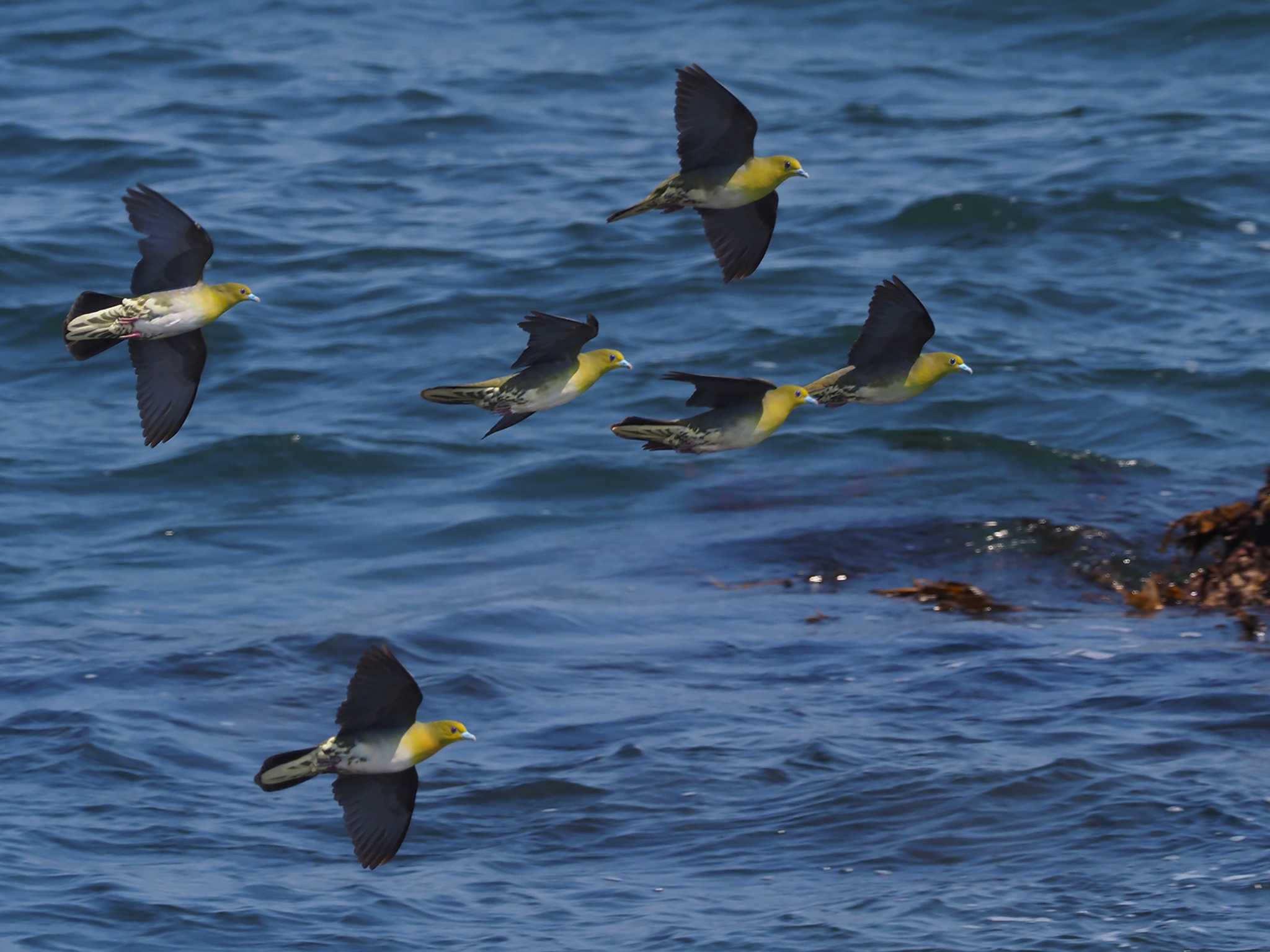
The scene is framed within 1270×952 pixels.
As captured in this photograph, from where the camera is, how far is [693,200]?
630cm

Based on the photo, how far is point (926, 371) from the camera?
6.61 meters

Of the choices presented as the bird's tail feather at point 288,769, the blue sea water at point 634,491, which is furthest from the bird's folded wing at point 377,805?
the blue sea water at point 634,491

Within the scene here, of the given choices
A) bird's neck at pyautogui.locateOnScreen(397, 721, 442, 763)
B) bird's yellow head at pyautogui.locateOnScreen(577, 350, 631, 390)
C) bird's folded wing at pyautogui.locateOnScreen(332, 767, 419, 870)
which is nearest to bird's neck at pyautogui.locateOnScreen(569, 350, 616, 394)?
bird's yellow head at pyautogui.locateOnScreen(577, 350, 631, 390)

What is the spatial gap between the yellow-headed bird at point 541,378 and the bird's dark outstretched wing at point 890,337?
2.78ft

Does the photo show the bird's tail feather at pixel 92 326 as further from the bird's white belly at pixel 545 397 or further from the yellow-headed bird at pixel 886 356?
the yellow-headed bird at pixel 886 356

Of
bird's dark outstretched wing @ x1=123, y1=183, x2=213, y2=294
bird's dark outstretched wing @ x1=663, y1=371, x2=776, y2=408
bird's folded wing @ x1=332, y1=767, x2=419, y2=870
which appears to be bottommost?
bird's folded wing @ x1=332, y1=767, x2=419, y2=870

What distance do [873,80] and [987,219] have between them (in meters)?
5.04

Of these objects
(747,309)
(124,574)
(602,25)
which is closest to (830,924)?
(124,574)

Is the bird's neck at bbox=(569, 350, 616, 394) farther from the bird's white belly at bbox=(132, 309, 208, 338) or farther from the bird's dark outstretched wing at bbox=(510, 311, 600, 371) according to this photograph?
the bird's white belly at bbox=(132, 309, 208, 338)

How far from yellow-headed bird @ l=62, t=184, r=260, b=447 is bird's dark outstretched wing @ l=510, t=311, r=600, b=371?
2.85 ft

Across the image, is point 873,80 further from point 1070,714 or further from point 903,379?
point 903,379

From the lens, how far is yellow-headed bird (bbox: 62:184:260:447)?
5.96 meters

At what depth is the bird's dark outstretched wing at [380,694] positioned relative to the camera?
557 centimetres

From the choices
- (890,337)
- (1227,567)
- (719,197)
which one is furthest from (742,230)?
(1227,567)
